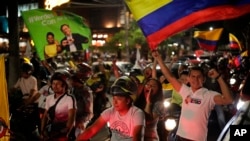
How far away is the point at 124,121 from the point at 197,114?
3.93ft

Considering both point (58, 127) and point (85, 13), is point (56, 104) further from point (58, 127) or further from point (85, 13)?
point (85, 13)

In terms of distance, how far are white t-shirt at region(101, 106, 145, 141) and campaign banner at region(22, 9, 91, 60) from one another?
4.68 meters

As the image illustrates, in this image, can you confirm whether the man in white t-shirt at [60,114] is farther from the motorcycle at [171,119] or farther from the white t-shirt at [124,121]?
the motorcycle at [171,119]

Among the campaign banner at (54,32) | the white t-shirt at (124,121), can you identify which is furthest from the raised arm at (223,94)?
the campaign banner at (54,32)

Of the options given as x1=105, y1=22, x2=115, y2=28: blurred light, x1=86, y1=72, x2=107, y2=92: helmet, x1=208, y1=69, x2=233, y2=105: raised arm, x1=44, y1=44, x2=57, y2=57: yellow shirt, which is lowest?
x1=86, y1=72, x2=107, y2=92: helmet

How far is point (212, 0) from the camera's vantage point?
218 inches

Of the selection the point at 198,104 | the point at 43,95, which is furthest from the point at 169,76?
the point at 43,95

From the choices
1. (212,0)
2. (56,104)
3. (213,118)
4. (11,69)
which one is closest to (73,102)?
(56,104)

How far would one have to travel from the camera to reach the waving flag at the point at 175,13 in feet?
18.1

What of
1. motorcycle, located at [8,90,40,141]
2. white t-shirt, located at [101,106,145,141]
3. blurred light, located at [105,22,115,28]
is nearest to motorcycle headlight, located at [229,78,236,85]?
motorcycle, located at [8,90,40,141]

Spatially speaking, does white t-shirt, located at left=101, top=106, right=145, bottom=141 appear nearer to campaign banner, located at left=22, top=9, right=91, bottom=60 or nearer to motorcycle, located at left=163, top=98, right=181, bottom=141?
motorcycle, located at left=163, top=98, right=181, bottom=141

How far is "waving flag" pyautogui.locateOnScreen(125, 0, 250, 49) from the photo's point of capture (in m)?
5.53

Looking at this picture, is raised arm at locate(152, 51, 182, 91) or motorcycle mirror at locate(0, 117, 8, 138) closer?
motorcycle mirror at locate(0, 117, 8, 138)

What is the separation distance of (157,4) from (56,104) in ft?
6.63
